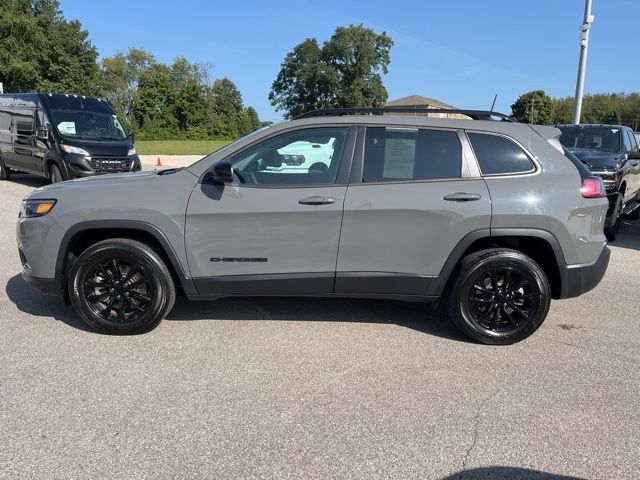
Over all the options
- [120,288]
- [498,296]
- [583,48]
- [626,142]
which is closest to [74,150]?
[120,288]

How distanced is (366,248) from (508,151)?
1.36 metres

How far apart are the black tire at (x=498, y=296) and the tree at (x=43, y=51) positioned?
2369 inches

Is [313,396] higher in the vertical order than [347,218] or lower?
lower

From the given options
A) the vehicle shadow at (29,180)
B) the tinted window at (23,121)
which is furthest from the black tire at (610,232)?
the vehicle shadow at (29,180)

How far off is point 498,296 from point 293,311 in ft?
5.94

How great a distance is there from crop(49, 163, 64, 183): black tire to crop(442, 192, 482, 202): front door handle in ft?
34.1

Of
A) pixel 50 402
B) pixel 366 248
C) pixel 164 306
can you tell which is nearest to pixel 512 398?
pixel 366 248

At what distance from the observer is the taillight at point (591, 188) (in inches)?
152

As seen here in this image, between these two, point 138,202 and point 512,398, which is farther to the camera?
point 138,202

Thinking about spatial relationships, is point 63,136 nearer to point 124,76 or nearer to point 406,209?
point 406,209

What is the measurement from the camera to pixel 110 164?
11.6 meters

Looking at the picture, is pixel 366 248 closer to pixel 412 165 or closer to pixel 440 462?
pixel 412 165

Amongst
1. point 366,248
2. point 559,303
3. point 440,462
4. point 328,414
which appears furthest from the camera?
point 559,303

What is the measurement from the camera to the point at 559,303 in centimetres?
507
